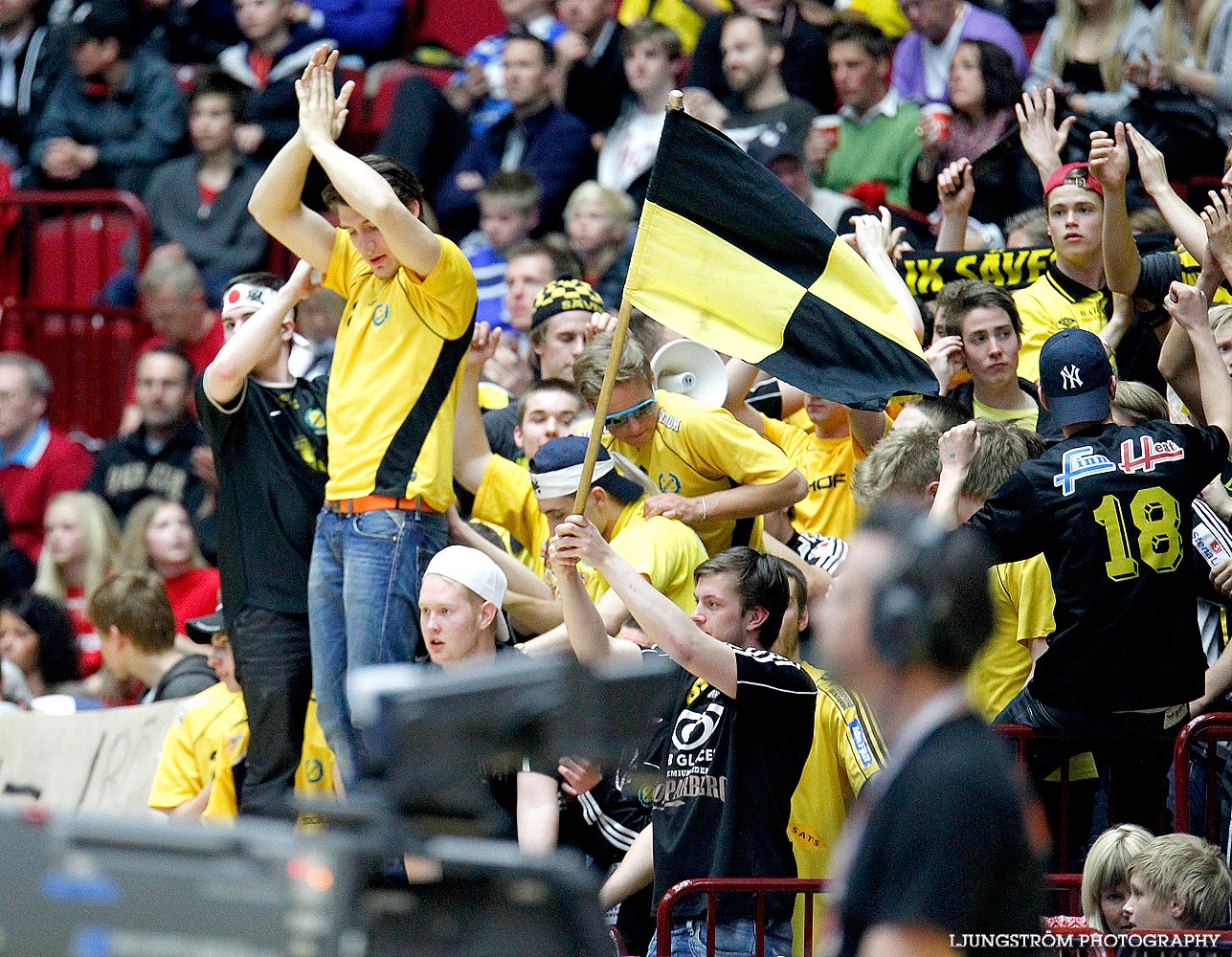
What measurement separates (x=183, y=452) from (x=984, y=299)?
5.29m

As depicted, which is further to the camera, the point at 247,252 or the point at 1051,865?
the point at 247,252

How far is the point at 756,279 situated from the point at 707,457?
1090 mm

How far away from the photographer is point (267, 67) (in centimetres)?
1334

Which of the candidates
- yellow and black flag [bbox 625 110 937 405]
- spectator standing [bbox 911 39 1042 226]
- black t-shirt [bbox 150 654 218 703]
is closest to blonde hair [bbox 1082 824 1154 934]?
yellow and black flag [bbox 625 110 937 405]

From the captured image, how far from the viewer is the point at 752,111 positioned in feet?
37.1

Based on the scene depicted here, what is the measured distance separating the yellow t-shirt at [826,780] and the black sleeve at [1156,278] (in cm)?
262

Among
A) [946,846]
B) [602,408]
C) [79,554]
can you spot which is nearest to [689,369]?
[602,408]

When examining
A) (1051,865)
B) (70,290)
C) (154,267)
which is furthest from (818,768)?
(70,290)

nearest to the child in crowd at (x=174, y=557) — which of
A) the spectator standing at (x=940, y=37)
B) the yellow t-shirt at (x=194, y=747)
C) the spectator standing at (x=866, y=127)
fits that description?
the yellow t-shirt at (x=194, y=747)

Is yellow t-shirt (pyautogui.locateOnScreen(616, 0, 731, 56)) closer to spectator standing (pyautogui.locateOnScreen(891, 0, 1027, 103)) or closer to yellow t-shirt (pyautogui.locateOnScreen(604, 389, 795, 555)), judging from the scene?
spectator standing (pyautogui.locateOnScreen(891, 0, 1027, 103))

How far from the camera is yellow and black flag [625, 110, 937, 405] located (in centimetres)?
613

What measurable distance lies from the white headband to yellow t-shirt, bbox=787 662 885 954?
1197 mm

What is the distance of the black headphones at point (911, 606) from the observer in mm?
3135

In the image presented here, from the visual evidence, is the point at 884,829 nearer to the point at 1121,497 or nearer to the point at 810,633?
the point at 1121,497
